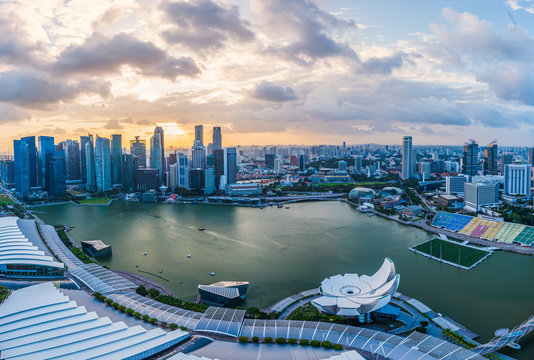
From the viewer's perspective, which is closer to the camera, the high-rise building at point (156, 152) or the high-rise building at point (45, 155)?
the high-rise building at point (45, 155)

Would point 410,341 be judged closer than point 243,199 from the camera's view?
Yes

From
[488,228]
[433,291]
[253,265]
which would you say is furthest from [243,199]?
[433,291]

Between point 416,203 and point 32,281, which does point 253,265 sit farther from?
point 416,203

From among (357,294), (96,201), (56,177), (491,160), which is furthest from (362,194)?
(56,177)

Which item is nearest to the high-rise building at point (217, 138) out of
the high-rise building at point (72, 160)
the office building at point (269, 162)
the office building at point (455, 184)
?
the office building at point (269, 162)

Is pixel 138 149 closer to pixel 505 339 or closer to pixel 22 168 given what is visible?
pixel 22 168

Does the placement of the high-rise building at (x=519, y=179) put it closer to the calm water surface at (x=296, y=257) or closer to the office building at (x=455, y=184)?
the office building at (x=455, y=184)

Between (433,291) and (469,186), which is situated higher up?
(469,186)
